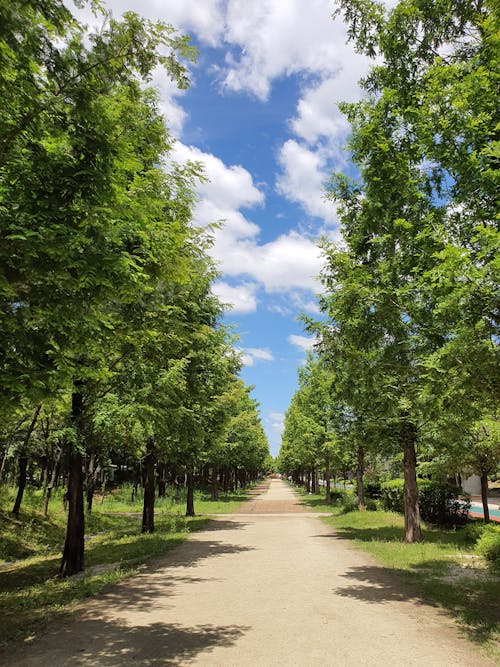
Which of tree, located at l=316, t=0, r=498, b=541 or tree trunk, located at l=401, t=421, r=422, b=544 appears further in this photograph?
tree trunk, located at l=401, t=421, r=422, b=544

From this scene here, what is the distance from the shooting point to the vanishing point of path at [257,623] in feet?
18.7

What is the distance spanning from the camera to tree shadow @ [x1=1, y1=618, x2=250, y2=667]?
18.6 feet

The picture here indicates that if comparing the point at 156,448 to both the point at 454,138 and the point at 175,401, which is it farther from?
the point at 454,138

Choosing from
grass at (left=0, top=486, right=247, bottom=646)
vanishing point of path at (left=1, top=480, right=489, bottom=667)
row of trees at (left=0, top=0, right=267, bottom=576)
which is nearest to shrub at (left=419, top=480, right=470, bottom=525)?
vanishing point of path at (left=1, top=480, right=489, bottom=667)

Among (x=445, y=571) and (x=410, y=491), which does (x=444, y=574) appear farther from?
(x=410, y=491)

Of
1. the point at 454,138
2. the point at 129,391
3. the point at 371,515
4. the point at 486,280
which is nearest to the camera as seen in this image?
the point at 486,280

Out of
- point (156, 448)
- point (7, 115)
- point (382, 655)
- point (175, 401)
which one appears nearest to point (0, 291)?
point (7, 115)

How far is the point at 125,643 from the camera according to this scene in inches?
245

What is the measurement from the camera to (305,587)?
936cm

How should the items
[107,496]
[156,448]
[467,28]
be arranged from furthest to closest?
[107,496] < [156,448] < [467,28]

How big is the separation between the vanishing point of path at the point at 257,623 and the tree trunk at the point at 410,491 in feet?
10.8

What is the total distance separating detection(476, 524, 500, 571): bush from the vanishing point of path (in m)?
2.70

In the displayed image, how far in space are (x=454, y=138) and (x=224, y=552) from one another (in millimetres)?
12539

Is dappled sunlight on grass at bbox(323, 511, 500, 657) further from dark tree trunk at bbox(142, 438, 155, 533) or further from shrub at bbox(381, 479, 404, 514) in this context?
dark tree trunk at bbox(142, 438, 155, 533)
